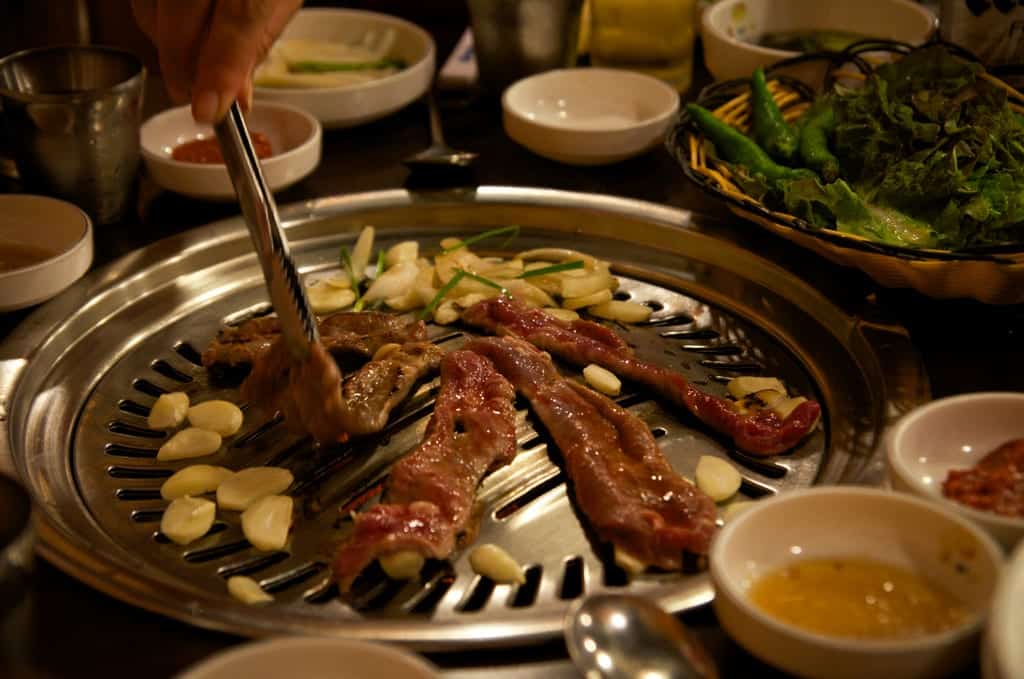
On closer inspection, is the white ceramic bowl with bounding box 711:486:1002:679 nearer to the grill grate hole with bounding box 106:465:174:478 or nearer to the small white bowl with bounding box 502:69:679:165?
the grill grate hole with bounding box 106:465:174:478

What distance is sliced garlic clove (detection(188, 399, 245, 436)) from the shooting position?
264cm

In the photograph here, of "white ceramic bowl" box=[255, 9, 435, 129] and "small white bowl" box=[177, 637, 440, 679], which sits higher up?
"small white bowl" box=[177, 637, 440, 679]

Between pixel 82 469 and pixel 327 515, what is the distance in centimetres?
65

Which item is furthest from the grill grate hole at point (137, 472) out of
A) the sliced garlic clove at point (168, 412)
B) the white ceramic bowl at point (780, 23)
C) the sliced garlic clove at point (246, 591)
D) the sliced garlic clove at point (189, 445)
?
the white ceramic bowl at point (780, 23)

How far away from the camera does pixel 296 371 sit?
7.78 feet

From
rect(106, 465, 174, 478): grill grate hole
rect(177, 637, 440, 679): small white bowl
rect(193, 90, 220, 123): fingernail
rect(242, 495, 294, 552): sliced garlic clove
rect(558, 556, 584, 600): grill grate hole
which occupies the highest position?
rect(193, 90, 220, 123): fingernail

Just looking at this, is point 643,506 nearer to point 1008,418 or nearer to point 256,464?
point 1008,418

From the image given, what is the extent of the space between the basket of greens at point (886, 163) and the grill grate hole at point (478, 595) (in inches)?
50.0

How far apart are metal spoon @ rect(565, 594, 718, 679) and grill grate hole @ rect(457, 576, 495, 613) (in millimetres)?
379

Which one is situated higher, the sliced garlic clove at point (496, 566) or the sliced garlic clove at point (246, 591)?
the sliced garlic clove at point (246, 591)

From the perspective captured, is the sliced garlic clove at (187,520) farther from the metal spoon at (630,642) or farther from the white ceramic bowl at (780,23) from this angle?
the white ceramic bowl at (780,23)

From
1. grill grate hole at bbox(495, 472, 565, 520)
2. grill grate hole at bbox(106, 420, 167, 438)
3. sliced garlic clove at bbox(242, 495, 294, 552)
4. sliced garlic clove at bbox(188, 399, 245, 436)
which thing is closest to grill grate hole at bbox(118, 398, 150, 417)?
grill grate hole at bbox(106, 420, 167, 438)

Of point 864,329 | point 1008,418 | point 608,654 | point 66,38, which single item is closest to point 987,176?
point 864,329

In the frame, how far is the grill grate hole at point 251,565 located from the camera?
88.4 inches
